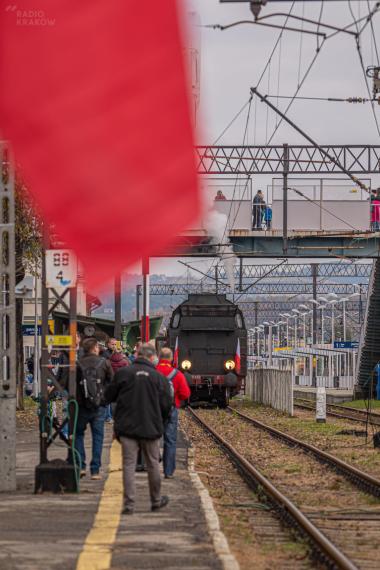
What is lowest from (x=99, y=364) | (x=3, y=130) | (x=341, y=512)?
(x=341, y=512)

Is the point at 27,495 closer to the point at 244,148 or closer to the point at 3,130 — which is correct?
the point at 3,130

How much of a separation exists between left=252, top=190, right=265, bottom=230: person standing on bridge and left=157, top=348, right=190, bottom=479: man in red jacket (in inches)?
1183

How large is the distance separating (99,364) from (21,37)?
31.5 feet

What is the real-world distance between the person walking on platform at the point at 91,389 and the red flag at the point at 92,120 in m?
4.73

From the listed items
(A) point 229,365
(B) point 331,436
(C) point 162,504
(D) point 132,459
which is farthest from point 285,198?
(D) point 132,459

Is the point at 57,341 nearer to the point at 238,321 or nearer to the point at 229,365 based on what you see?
the point at 229,365

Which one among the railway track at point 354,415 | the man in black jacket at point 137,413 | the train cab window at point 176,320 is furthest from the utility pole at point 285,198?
the man in black jacket at point 137,413

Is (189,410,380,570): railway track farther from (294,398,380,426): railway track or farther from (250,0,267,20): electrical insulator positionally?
(294,398,380,426): railway track

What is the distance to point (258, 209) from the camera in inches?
1880

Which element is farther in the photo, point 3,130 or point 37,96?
point 37,96

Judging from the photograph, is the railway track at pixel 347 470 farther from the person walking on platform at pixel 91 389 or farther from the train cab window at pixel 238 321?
the train cab window at pixel 238 321

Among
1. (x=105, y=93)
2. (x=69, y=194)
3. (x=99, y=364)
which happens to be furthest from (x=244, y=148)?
(x=99, y=364)

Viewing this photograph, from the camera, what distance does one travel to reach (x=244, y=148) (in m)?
43.4

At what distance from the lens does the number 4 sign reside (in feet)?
53.3
